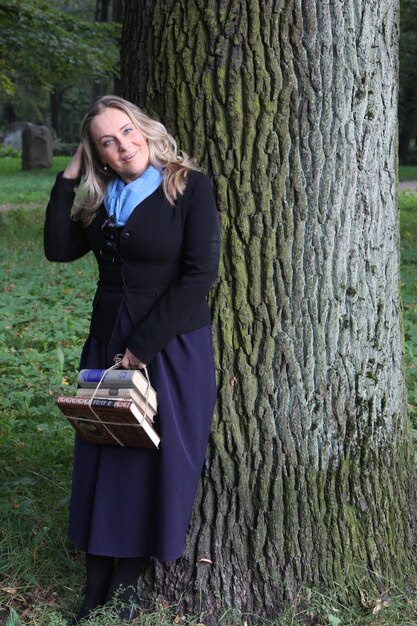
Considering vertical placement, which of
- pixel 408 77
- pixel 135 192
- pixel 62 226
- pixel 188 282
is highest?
pixel 408 77

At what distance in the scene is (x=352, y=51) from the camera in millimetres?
3047

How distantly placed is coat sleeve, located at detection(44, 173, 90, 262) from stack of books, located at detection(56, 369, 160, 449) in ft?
1.62

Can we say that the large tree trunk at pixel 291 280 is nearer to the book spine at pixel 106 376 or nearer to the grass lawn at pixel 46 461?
the grass lawn at pixel 46 461

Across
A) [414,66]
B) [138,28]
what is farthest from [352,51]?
[414,66]

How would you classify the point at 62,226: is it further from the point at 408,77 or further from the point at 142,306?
the point at 408,77

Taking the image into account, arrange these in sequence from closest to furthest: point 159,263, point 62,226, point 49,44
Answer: point 159,263 → point 62,226 → point 49,44

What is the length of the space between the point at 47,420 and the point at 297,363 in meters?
2.51

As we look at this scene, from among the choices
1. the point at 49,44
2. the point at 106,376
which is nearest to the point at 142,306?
the point at 106,376

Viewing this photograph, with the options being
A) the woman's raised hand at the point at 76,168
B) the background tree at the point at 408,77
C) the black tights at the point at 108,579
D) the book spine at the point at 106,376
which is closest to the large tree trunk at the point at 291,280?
the black tights at the point at 108,579

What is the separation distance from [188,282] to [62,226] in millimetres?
554

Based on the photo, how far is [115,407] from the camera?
2.82m

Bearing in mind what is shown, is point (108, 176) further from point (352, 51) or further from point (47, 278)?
point (47, 278)

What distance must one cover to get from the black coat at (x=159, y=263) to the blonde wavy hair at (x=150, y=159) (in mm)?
41

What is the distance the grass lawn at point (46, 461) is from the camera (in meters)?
3.24
